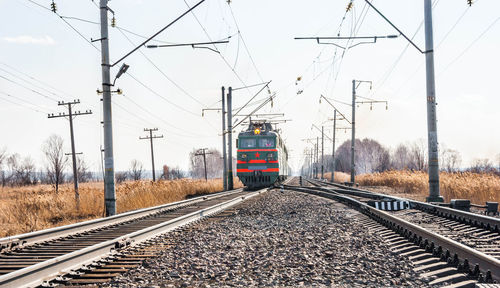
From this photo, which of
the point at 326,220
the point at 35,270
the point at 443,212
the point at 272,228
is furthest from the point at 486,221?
the point at 35,270

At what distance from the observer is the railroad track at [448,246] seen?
14.6ft

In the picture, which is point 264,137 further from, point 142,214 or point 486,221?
point 486,221

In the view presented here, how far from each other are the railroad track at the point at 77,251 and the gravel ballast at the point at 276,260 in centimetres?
39

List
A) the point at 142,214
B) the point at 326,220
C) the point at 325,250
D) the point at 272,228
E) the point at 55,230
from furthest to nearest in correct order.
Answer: the point at 142,214 < the point at 326,220 < the point at 272,228 < the point at 55,230 < the point at 325,250

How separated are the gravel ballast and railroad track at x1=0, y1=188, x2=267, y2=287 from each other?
386 millimetres

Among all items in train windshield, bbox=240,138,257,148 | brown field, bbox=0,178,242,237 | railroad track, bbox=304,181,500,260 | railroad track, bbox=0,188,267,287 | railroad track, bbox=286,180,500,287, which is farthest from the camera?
train windshield, bbox=240,138,257,148

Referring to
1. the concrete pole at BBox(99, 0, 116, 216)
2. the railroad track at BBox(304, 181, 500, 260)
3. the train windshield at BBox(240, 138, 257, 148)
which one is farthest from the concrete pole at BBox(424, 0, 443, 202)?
the train windshield at BBox(240, 138, 257, 148)

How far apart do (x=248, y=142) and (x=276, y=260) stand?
2064cm

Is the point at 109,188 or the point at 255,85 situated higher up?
the point at 255,85

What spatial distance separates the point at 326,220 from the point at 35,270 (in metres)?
6.67

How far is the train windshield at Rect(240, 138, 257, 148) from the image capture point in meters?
25.8

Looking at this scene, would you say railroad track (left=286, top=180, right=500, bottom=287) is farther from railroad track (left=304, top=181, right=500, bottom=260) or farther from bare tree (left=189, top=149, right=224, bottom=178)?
bare tree (left=189, top=149, right=224, bottom=178)

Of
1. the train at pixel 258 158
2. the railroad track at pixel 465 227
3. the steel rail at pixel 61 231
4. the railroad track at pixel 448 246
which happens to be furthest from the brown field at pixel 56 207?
the railroad track at pixel 465 227

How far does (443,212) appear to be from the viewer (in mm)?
10000
